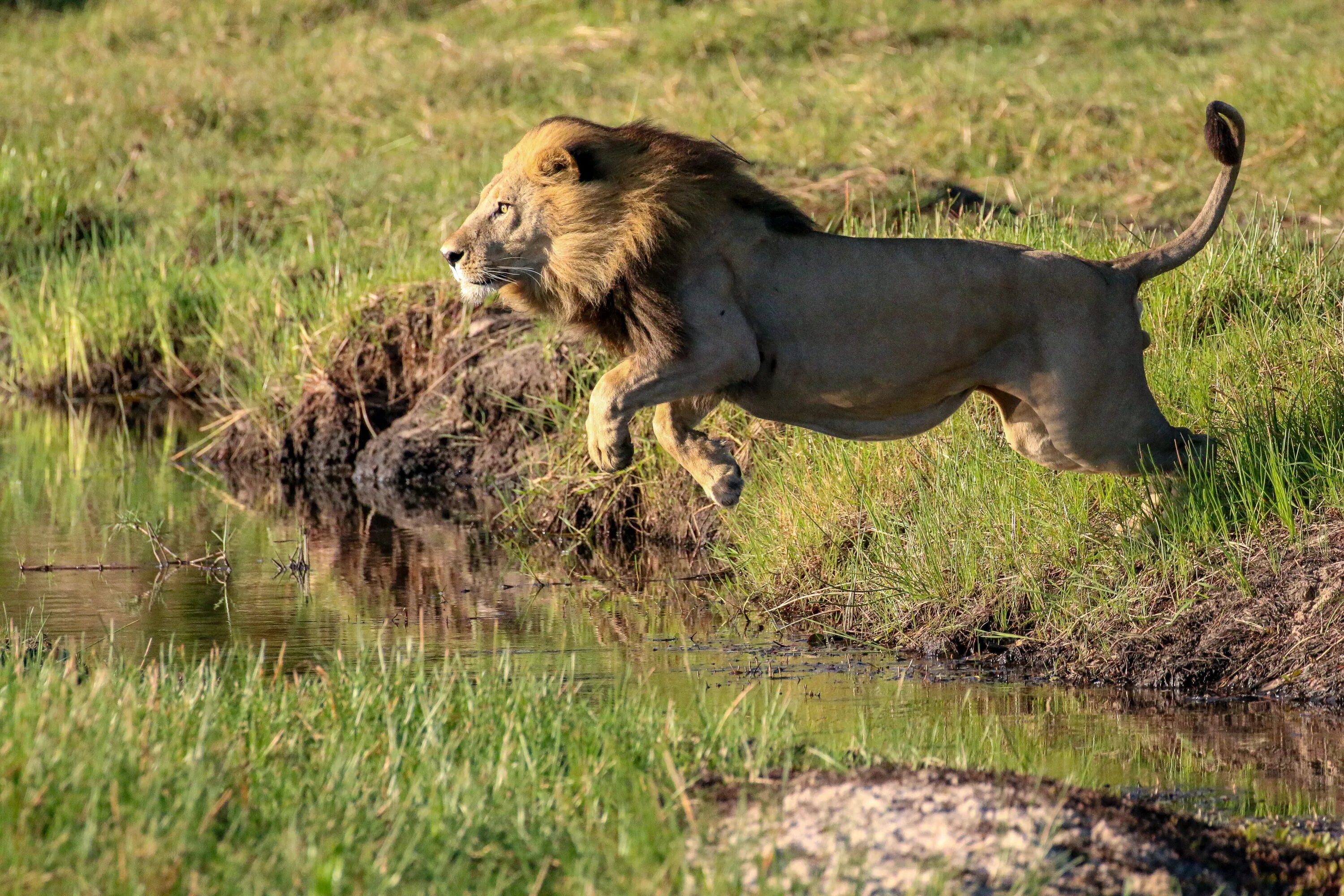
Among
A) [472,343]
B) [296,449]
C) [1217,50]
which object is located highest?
[1217,50]

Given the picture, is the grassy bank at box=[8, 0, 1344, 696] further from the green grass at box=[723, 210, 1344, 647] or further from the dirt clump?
the dirt clump

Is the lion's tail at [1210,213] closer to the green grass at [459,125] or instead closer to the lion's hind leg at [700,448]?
the lion's hind leg at [700,448]

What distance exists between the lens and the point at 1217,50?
1755 centimetres

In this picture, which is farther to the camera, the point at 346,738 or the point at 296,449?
the point at 296,449

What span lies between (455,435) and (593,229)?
5.49m

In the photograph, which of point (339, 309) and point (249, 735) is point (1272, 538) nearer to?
point (249, 735)

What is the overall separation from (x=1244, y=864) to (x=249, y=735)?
8.31 feet

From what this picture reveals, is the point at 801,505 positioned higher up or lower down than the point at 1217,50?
lower down

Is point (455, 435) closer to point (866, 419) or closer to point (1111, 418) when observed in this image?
point (866, 419)

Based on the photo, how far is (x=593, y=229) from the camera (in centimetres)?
600

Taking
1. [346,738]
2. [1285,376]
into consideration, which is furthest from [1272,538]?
[346,738]

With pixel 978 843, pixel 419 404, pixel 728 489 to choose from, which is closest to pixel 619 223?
pixel 728 489

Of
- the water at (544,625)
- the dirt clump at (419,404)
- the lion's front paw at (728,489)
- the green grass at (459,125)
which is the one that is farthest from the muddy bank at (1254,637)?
the green grass at (459,125)

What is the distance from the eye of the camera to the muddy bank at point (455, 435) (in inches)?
386
